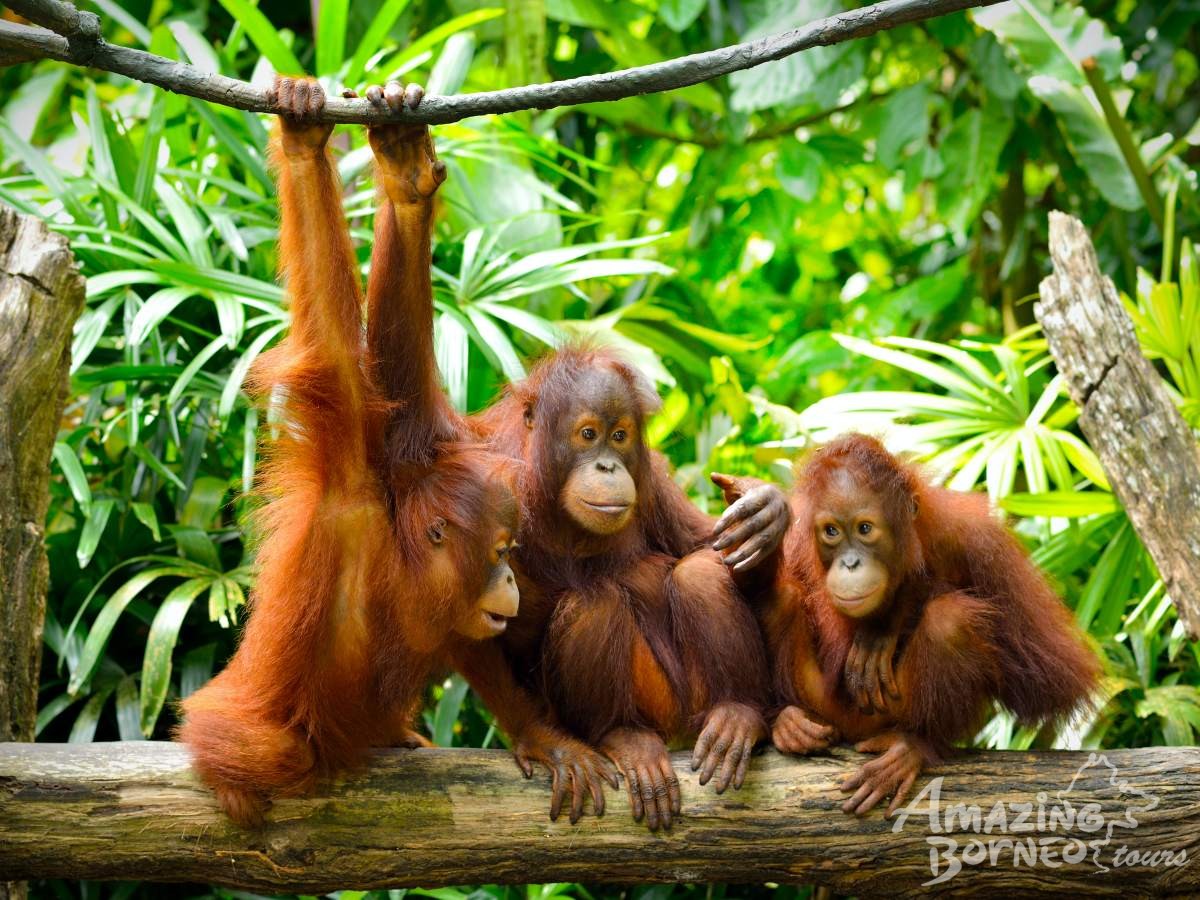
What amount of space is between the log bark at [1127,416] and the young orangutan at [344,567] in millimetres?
1884

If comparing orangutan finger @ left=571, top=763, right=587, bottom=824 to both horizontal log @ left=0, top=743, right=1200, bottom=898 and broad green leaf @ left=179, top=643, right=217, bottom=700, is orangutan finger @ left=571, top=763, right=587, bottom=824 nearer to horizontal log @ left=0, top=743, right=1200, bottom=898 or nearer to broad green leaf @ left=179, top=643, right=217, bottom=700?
horizontal log @ left=0, top=743, right=1200, bottom=898

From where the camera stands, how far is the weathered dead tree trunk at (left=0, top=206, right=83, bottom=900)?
3.11 m

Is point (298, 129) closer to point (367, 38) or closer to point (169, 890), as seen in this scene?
point (367, 38)

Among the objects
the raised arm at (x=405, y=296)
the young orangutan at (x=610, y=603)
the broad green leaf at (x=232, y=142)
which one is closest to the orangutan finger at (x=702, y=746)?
the young orangutan at (x=610, y=603)

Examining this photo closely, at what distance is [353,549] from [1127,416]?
2301 millimetres

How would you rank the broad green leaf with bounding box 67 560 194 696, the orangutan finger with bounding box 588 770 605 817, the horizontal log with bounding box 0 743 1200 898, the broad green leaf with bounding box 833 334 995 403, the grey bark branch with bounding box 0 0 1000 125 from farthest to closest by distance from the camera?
the broad green leaf with bounding box 833 334 995 403, the broad green leaf with bounding box 67 560 194 696, the orangutan finger with bounding box 588 770 605 817, the horizontal log with bounding box 0 743 1200 898, the grey bark branch with bounding box 0 0 1000 125

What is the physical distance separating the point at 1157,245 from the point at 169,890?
211 inches

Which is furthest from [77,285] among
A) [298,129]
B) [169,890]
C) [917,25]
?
[917,25]

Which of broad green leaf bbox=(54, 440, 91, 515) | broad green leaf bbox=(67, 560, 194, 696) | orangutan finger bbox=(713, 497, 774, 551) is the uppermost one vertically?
broad green leaf bbox=(54, 440, 91, 515)

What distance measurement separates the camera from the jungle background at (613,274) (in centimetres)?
391

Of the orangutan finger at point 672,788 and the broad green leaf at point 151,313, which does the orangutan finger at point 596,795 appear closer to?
the orangutan finger at point 672,788

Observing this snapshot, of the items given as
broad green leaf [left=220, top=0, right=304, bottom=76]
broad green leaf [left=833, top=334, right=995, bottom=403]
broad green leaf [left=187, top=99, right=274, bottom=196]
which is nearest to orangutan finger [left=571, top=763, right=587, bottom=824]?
broad green leaf [left=833, top=334, right=995, bottom=403]

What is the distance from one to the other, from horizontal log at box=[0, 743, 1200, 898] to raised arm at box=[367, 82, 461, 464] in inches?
30.6

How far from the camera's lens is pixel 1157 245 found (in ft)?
20.5
